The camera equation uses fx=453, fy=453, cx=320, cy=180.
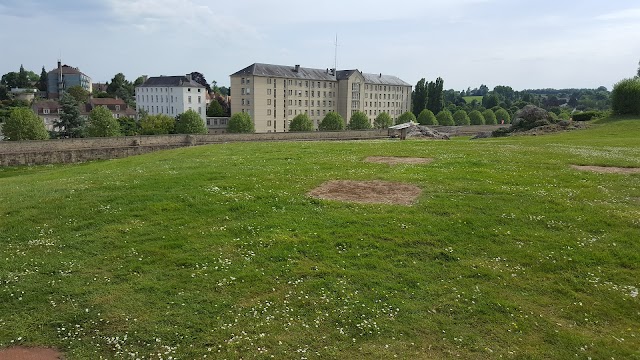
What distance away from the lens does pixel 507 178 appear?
2047cm

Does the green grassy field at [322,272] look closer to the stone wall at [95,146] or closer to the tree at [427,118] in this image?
the stone wall at [95,146]

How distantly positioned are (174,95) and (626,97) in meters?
103

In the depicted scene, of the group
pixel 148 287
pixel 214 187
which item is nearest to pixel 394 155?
pixel 214 187

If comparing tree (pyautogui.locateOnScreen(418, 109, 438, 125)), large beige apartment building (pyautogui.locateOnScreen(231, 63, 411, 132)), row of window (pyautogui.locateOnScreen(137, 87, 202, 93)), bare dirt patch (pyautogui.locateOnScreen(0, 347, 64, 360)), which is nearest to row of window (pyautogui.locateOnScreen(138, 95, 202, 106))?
row of window (pyautogui.locateOnScreen(137, 87, 202, 93))

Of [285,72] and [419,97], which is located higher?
[285,72]

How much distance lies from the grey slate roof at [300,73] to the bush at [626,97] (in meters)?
76.8

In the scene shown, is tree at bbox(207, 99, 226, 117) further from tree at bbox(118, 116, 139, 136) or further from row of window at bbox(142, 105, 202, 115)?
tree at bbox(118, 116, 139, 136)

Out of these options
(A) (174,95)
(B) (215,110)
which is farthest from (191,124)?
(B) (215,110)

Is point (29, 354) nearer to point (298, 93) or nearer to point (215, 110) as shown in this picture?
point (298, 93)

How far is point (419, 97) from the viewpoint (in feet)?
449

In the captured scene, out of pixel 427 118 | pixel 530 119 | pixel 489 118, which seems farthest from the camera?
pixel 489 118

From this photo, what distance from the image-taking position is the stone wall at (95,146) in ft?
144

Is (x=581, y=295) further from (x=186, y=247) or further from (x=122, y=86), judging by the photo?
(x=122, y=86)

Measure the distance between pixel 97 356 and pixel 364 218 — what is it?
8.77 meters
